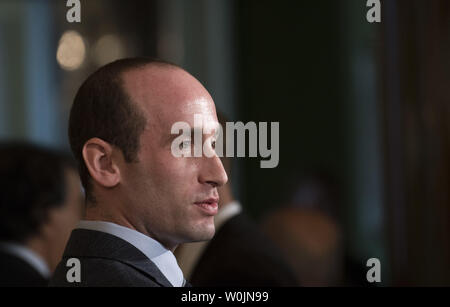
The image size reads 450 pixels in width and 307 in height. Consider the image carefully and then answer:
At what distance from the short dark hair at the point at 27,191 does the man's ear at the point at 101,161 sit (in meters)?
1.03

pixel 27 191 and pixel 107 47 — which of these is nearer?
pixel 27 191

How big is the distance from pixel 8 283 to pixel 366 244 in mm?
3258

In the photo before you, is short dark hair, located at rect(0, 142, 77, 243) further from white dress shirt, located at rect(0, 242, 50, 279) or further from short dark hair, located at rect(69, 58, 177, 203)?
short dark hair, located at rect(69, 58, 177, 203)

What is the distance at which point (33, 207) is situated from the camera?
1767mm

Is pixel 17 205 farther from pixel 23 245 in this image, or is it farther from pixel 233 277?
pixel 233 277

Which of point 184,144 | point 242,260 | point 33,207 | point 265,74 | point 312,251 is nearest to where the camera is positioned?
point 184,144

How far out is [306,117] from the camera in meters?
4.79

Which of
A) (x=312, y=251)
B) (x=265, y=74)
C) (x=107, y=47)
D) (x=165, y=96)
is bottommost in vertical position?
(x=312, y=251)

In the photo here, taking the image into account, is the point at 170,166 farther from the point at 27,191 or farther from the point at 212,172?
the point at 27,191

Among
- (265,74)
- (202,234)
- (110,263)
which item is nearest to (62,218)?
(110,263)

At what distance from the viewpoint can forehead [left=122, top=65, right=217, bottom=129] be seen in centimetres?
71

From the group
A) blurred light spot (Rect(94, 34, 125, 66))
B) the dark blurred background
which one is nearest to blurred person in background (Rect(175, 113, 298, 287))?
the dark blurred background

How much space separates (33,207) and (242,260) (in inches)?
22.3

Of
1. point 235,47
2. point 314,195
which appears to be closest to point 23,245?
point 314,195
